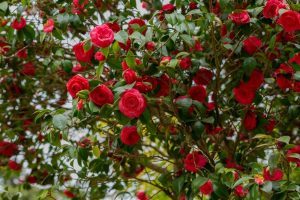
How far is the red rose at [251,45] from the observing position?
210 cm

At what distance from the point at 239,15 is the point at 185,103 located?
1.33ft

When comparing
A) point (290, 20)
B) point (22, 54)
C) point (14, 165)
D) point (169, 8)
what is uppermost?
point (290, 20)

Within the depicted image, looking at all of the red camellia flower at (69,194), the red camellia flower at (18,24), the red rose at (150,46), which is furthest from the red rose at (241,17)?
the red camellia flower at (69,194)

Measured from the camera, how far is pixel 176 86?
6.86 ft

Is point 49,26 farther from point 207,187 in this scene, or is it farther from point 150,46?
point 207,187

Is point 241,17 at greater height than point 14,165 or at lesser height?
greater

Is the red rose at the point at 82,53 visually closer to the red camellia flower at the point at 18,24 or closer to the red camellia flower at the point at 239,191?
the red camellia flower at the point at 18,24

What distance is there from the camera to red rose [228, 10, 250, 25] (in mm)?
1980

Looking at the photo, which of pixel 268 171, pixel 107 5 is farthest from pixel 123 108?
pixel 107 5

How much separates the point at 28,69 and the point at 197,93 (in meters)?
1.26

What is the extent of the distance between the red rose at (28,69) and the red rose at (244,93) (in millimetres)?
A: 1332

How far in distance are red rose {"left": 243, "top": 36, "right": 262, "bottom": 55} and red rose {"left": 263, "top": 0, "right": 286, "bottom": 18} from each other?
17 centimetres

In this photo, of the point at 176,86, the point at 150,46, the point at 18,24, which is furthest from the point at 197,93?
the point at 18,24

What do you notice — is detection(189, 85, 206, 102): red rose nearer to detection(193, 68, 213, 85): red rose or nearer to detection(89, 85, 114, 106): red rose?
detection(193, 68, 213, 85): red rose
